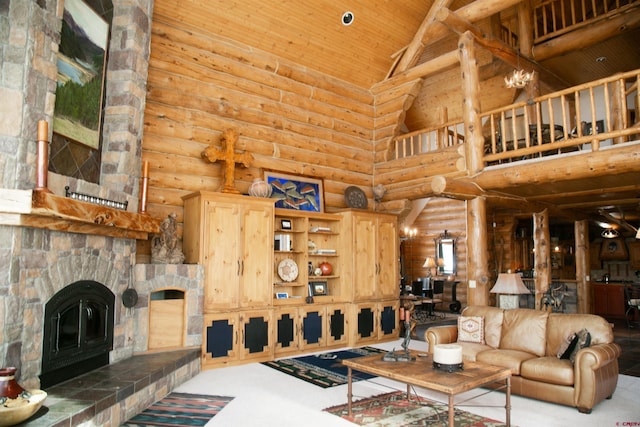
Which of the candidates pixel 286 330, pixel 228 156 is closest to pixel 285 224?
pixel 228 156

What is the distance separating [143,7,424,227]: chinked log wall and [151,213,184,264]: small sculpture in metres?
0.61

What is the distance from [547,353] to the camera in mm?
5117

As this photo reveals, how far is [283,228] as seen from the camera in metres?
7.55

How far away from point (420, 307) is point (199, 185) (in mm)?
8558

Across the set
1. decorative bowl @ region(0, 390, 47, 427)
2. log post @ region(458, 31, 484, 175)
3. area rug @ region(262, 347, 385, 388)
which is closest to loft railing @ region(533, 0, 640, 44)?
log post @ region(458, 31, 484, 175)

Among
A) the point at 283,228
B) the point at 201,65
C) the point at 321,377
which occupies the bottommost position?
the point at 321,377

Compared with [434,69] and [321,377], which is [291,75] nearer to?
[434,69]

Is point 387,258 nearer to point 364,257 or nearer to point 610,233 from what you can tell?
point 364,257

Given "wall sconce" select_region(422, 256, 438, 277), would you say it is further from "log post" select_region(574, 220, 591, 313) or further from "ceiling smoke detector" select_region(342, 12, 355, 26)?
"ceiling smoke detector" select_region(342, 12, 355, 26)

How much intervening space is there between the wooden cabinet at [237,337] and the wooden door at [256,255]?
22cm

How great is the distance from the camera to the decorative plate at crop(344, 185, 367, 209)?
8.70 m

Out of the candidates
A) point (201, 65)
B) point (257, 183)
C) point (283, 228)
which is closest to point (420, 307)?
point (283, 228)

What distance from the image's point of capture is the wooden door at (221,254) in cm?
619

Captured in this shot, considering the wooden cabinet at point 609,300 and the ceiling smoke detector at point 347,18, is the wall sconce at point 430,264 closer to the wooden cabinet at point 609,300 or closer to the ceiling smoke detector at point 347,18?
the wooden cabinet at point 609,300
